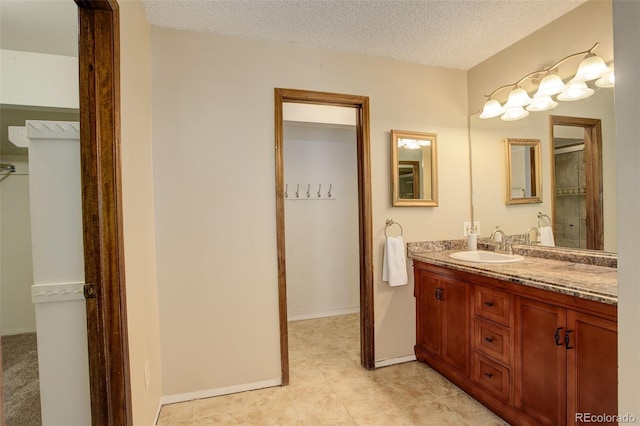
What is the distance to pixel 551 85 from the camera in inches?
77.7

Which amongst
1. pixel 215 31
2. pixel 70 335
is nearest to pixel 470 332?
pixel 70 335

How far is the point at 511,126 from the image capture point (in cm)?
241

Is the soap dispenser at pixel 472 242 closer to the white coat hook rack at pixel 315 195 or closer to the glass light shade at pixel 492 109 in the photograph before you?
the glass light shade at pixel 492 109

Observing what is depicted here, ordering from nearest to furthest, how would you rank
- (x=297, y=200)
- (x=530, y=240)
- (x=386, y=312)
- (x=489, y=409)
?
1. (x=489, y=409)
2. (x=530, y=240)
3. (x=386, y=312)
4. (x=297, y=200)

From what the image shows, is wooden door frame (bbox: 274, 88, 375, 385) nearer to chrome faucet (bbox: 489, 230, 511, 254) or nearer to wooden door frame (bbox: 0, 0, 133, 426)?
chrome faucet (bbox: 489, 230, 511, 254)

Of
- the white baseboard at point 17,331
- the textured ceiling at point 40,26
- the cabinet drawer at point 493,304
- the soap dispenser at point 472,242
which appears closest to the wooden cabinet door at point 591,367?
the cabinet drawer at point 493,304

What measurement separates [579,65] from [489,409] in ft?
7.03

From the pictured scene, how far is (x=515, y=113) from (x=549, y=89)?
0.29m

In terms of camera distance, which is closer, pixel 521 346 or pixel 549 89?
pixel 521 346

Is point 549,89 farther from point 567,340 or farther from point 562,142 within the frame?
point 567,340

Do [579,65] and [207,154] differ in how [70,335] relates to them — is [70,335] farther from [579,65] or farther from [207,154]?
[579,65]

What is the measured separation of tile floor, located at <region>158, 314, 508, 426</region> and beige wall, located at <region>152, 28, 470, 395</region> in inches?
5.9

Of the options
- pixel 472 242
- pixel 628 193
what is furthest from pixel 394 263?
pixel 628 193

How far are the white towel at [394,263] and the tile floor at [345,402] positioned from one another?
27.4 inches
